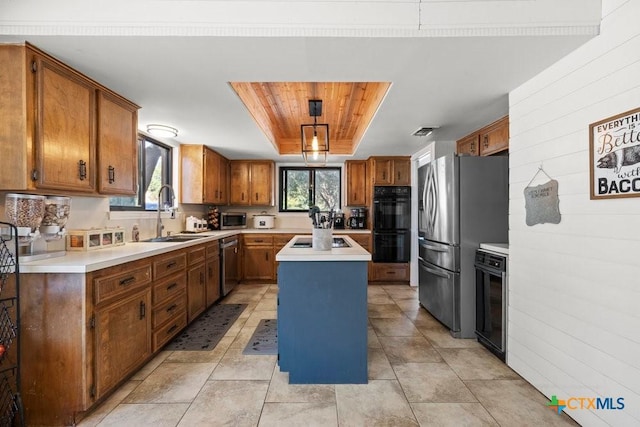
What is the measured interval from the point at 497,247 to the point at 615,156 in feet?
3.89

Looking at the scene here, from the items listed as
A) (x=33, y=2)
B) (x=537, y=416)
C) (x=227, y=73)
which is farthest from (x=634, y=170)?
(x=33, y=2)

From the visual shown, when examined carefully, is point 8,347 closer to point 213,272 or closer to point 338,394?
point 338,394

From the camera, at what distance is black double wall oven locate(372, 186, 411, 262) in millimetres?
4891

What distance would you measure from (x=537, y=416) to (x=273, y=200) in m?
4.53

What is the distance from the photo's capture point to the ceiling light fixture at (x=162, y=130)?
3.09 metres

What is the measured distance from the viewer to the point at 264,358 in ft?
7.88

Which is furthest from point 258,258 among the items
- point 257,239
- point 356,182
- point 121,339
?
point 121,339

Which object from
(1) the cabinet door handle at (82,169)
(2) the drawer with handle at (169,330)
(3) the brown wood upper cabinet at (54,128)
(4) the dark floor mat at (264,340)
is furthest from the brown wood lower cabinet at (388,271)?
(1) the cabinet door handle at (82,169)

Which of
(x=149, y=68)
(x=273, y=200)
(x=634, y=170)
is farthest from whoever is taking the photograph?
(x=273, y=200)

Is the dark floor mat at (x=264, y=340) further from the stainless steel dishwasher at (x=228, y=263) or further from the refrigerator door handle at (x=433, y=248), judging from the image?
the refrigerator door handle at (x=433, y=248)

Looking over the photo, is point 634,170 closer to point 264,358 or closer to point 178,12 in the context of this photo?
point 178,12

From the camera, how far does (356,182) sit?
5270 mm

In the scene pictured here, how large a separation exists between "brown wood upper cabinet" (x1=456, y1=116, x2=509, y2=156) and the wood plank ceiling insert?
125cm

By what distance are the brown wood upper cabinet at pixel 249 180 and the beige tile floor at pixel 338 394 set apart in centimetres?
297
